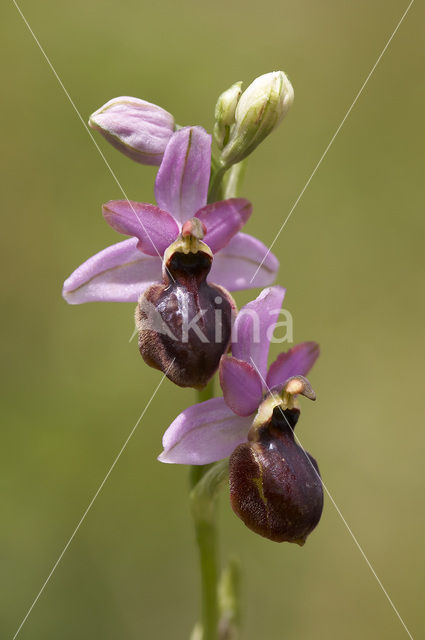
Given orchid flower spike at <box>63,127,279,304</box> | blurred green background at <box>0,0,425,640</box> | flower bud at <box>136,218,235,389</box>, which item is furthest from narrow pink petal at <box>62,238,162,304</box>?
blurred green background at <box>0,0,425,640</box>

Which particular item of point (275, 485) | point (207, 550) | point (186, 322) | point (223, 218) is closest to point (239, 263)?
point (223, 218)

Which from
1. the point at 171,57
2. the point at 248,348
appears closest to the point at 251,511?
the point at 248,348

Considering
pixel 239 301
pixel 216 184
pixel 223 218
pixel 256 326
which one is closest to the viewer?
pixel 256 326

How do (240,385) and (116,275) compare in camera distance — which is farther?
(116,275)

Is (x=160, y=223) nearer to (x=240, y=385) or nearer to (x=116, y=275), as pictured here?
(x=116, y=275)

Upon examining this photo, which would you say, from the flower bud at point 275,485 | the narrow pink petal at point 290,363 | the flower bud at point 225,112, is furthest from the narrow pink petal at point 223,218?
the flower bud at point 275,485

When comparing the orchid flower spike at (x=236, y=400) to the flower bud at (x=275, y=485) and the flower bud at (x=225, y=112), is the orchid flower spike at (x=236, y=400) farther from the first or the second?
the flower bud at (x=225, y=112)
